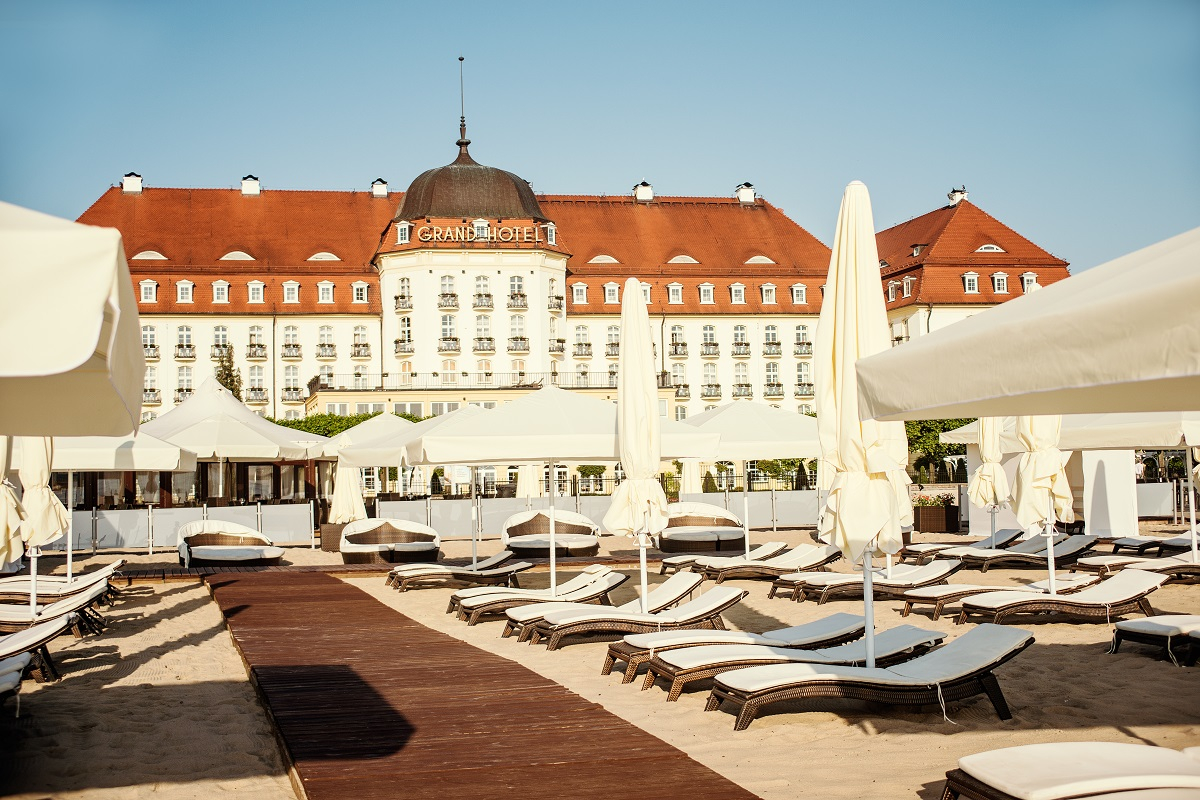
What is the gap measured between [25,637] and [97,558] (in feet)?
48.3

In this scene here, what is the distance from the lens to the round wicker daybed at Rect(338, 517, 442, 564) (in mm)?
19812

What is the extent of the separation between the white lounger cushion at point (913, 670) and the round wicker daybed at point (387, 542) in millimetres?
12799

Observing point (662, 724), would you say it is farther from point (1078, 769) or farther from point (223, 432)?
point (223, 432)

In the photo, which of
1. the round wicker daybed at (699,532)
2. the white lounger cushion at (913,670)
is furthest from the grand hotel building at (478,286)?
the white lounger cushion at (913,670)

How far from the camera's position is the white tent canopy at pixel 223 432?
2153cm

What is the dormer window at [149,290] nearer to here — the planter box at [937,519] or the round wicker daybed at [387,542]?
the round wicker daybed at [387,542]

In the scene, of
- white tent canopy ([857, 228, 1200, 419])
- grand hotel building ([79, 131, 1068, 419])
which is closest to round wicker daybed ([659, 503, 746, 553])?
white tent canopy ([857, 228, 1200, 419])

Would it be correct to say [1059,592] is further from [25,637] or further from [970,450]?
[970,450]

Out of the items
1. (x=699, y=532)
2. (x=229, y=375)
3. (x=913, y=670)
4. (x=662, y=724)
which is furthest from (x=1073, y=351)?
(x=229, y=375)

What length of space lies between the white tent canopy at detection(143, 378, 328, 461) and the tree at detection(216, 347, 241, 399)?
30.4 meters

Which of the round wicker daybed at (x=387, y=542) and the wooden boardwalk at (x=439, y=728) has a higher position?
the round wicker daybed at (x=387, y=542)

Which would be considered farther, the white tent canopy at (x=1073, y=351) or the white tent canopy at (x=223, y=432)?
the white tent canopy at (x=223, y=432)

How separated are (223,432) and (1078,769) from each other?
63.3 ft

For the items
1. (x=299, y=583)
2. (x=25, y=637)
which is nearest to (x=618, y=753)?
(x=25, y=637)
